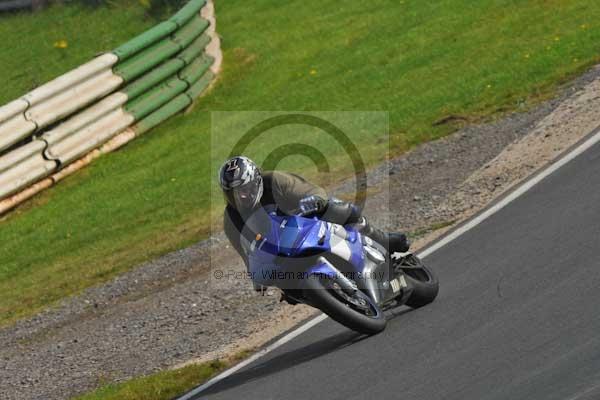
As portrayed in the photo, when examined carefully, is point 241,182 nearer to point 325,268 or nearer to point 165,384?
point 325,268

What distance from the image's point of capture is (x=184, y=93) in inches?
706

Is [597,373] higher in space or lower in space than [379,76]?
higher

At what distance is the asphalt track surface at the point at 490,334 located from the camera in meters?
7.14

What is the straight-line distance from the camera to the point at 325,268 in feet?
27.4

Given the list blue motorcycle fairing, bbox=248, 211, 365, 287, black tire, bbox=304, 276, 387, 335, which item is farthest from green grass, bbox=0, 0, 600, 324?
black tire, bbox=304, 276, 387, 335

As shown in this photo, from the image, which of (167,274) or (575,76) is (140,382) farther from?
(575,76)

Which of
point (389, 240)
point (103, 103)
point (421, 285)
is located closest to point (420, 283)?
point (421, 285)

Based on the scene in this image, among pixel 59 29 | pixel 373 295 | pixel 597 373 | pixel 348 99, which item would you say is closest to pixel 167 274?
pixel 373 295

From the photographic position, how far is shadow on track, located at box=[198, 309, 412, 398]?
29.0 ft

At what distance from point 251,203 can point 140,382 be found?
7.23 feet

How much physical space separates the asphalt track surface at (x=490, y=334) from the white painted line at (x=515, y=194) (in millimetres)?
121

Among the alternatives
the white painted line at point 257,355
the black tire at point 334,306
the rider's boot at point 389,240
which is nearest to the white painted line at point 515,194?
the rider's boot at point 389,240

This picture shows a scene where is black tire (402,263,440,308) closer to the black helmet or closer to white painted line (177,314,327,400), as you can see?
white painted line (177,314,327,400)

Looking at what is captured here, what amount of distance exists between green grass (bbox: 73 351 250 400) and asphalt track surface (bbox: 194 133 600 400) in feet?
1.05
